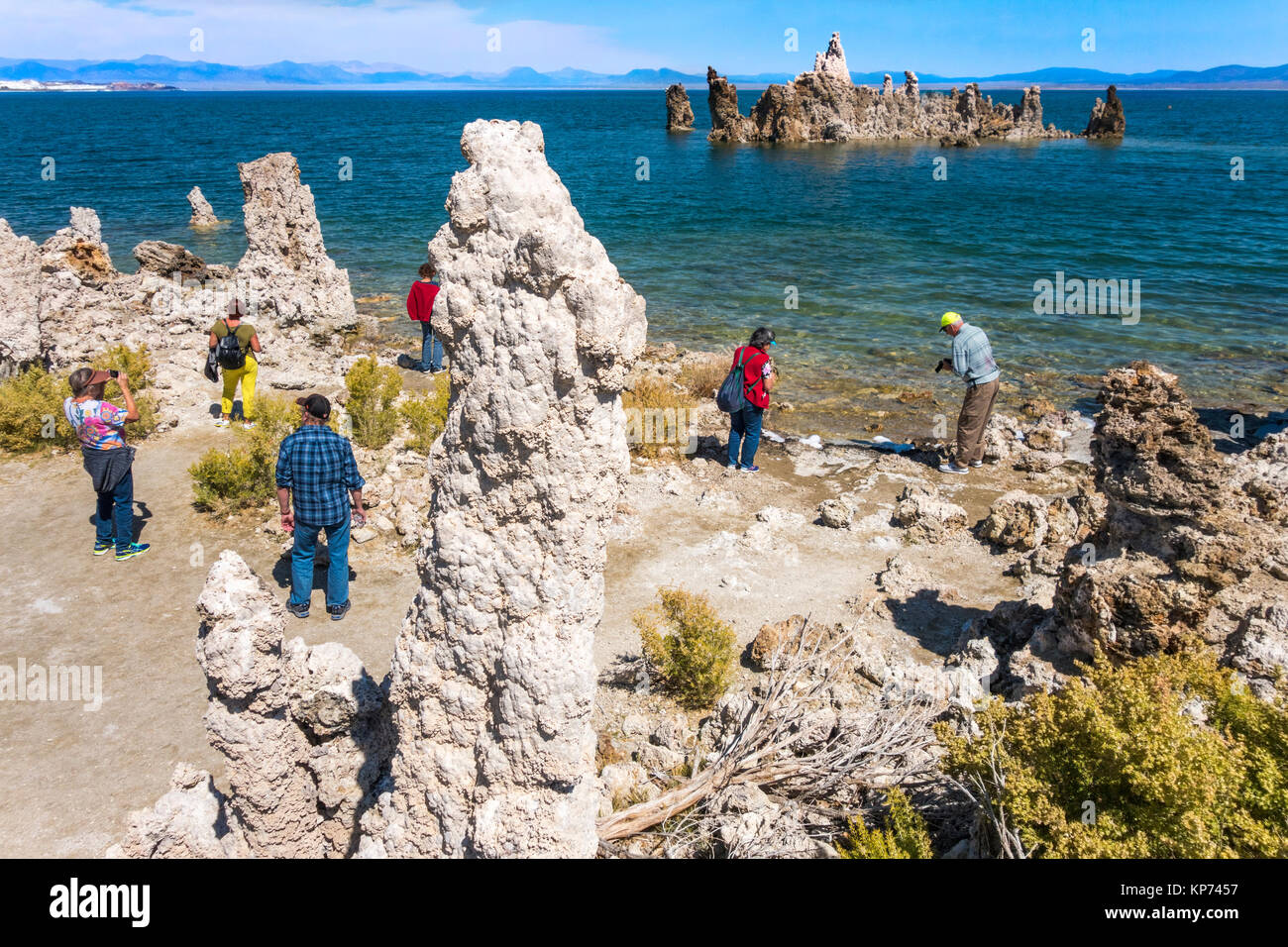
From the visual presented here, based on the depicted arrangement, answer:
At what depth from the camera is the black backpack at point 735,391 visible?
9977mm

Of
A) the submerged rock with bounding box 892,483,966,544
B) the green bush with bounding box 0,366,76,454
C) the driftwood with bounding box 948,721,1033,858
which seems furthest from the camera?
the green bush with bounding box 0,366,76,454

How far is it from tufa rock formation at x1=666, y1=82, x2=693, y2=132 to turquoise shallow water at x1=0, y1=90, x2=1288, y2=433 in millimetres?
29108

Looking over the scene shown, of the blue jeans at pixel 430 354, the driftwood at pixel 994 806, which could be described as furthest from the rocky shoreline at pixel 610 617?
the blue jeans at pixel 430 354

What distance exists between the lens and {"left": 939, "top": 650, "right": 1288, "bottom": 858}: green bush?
3.43 m

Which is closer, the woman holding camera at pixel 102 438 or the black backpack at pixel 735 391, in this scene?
the woman holding camera at pixel 102 438

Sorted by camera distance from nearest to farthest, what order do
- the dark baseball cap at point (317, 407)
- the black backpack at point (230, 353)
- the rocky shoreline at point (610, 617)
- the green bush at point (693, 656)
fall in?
the rocky shoreline at point (610, 617)
the green bush at point (693, 656)
the dark baseball cap at point (317, 407)
the black backpack at point (230, 353)

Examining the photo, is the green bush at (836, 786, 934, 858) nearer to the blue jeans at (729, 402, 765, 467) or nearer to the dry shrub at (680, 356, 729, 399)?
the blue jeans at (729, 402, 765, 467)

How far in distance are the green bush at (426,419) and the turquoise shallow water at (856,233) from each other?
682 centimetres

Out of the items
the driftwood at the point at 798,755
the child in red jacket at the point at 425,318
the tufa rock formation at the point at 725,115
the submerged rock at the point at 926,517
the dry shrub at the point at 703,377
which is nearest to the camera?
the driftwood at the point at 798,755

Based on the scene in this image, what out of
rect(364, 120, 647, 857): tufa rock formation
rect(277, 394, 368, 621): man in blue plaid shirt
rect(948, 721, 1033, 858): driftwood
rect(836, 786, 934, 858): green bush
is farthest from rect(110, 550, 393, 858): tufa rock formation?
rect(948, 721, 1033, 858): driftwood

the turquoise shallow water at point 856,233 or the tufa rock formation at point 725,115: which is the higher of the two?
the tufa rock formation at point 725,115

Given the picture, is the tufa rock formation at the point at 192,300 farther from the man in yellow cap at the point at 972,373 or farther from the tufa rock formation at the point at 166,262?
the man in yellow cap at the point at 972,373
